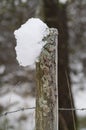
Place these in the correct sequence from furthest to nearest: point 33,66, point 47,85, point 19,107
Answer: point 33,66 < point 19,107 < point 47,85

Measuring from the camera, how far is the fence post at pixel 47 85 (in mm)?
2730

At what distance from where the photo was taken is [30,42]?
274 centimetres

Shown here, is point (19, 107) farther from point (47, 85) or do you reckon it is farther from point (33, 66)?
point (47, 85)

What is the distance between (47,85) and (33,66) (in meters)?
7.14

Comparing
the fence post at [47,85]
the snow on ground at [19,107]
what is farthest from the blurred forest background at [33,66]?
the fence post at [47,85]

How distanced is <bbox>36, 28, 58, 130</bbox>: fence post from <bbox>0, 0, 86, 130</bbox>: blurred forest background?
8.27 ft

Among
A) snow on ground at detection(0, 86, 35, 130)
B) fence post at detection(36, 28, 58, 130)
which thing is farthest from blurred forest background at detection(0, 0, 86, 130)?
fence post at detection(36, 28, 58, 130)

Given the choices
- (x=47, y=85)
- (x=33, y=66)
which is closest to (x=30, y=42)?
(x=47, y=85)

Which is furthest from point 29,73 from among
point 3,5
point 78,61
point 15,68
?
point 3,5

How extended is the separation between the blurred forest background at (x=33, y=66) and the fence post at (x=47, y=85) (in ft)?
8.27

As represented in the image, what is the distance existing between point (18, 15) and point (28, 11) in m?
0.55

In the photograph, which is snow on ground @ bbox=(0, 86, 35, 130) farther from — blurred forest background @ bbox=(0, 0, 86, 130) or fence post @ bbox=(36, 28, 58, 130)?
fence post @ bbox=(36, 28, 58, 130)

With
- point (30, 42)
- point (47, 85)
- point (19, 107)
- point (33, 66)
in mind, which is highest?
point (33, 66)

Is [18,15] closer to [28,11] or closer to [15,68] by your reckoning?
[28,11]
